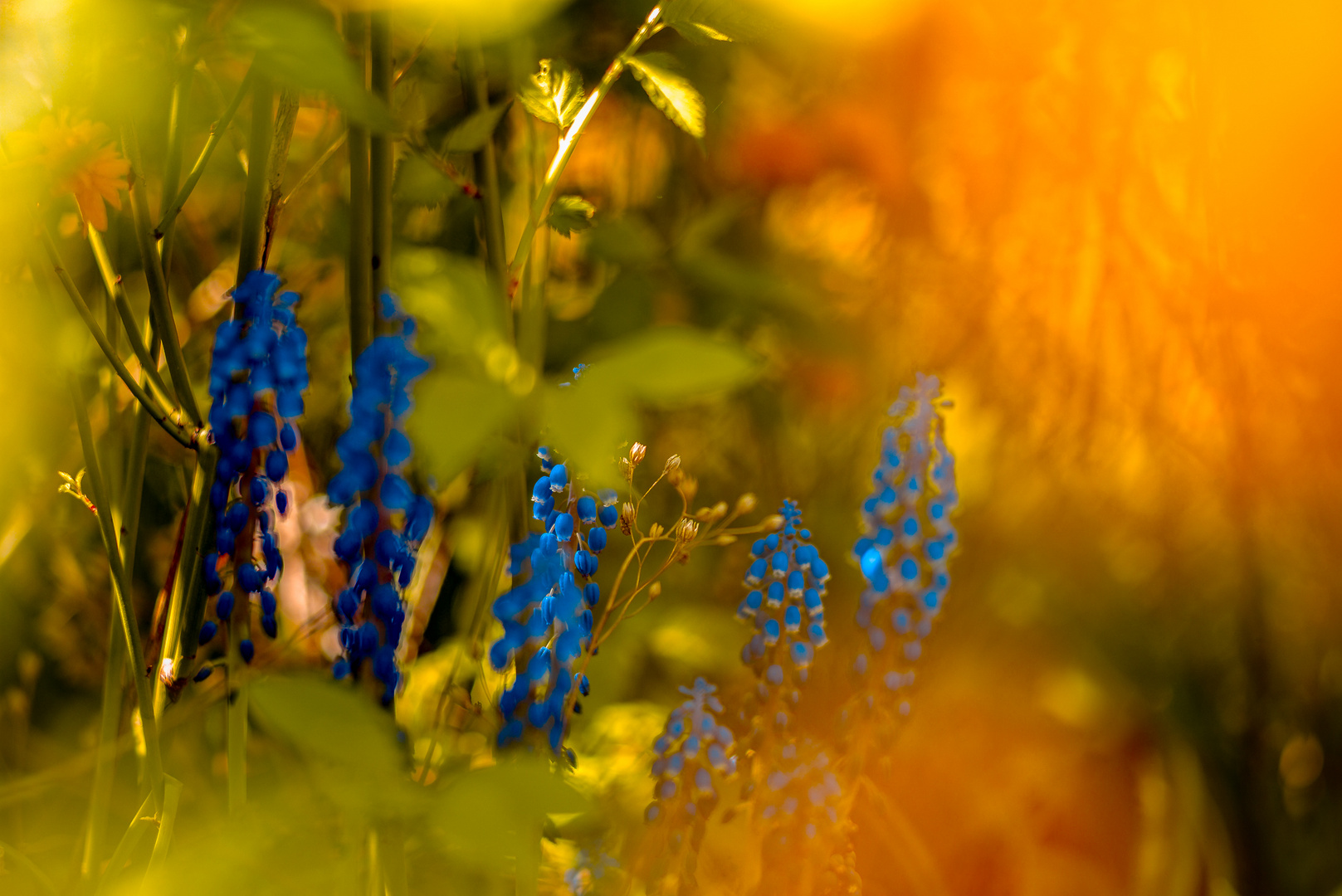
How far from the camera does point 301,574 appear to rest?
78 cm

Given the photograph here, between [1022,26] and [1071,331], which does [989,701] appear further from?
[1022,26]

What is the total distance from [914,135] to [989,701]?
1.71ft

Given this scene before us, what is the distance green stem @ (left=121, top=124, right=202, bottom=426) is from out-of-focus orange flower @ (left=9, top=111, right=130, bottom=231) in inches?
0.8

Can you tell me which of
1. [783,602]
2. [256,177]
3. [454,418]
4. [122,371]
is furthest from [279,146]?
[783,602]

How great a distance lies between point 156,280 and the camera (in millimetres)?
437

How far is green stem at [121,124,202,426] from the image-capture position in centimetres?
44

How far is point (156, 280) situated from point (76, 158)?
0.19ft

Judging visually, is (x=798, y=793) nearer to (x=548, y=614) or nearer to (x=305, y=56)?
(x=548, y=614)

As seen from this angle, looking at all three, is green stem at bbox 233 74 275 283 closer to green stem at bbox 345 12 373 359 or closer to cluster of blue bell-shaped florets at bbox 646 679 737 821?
green stem at bbox 345 12 373 359

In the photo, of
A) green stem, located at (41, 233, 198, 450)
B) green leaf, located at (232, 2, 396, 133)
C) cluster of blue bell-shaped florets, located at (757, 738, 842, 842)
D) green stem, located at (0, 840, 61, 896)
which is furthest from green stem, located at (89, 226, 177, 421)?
cluster of blue bell-shaped florets, located at (757, 738, 842, 842)

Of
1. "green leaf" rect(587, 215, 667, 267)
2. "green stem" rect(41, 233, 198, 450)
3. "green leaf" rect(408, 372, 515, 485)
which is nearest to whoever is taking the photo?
"green leaf" rect(408, 372, 515, 485)

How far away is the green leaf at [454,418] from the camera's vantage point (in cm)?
30

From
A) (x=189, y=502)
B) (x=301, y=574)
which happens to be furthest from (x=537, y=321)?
(x=301, y=574)

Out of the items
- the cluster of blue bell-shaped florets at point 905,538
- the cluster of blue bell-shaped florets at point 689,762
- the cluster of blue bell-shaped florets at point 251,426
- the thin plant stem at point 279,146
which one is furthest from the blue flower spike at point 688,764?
the thin plant stem at point 279,146
